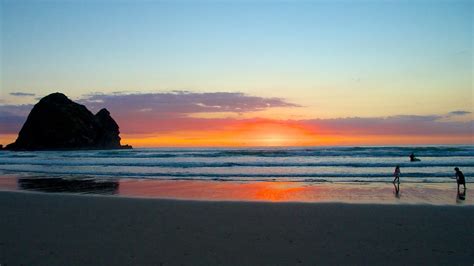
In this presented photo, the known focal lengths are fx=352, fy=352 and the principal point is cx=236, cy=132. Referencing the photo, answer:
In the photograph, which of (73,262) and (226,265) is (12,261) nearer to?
(73,262)

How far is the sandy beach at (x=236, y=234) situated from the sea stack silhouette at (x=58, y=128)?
281 feet

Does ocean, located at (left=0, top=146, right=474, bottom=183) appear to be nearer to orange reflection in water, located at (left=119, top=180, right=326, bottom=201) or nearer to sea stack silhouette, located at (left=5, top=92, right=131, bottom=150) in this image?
orange reflection in water, located at (left=119, top=180, right=326, bottom=201)

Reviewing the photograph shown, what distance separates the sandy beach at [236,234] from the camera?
648 cm

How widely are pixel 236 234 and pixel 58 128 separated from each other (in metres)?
94.9

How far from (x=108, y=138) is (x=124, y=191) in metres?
93.8

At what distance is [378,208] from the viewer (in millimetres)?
11242

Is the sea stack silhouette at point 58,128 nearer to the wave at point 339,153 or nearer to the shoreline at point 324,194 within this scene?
the wave at point 339,153

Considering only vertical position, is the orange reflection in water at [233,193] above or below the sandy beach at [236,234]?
below

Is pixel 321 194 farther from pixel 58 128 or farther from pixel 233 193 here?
pixel 58 128

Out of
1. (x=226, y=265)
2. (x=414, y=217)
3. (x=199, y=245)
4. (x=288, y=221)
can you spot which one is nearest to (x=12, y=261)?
(x=199, y=245)

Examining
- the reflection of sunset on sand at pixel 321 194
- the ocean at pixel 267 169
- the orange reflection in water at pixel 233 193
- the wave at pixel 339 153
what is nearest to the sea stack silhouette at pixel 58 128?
the wave at pixel 339 153

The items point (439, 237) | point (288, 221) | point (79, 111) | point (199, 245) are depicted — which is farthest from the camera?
point (79, 111)

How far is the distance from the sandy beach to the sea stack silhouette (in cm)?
8572

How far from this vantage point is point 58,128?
9100 centimetres
